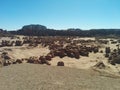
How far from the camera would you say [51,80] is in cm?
1255

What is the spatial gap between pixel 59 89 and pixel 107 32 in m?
89.0

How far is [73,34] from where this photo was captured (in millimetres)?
93125

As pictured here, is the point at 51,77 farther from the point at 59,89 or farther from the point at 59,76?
the point at 59,89

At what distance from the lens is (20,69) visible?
15.3m

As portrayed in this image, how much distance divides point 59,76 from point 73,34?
3148 inches

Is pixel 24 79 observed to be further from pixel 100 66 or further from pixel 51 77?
pixel 100 66

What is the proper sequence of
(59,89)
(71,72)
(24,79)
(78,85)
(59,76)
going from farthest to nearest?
(71,72), (59,76), (24,79), (78,85), (59,89)

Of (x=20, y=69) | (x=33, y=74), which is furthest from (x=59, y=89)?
(x=20, y=69)

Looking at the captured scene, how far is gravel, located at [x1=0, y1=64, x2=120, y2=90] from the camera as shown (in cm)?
1141

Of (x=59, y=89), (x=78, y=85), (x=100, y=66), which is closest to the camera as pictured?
(x=59, y=89)

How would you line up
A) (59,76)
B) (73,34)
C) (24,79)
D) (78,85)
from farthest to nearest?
(73,34), (59,76), (24,79), (78,85)

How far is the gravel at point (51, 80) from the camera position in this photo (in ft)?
37.4

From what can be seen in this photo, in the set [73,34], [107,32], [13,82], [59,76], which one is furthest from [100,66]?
[107,32]

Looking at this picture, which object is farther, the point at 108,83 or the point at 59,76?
the point at 59,76
